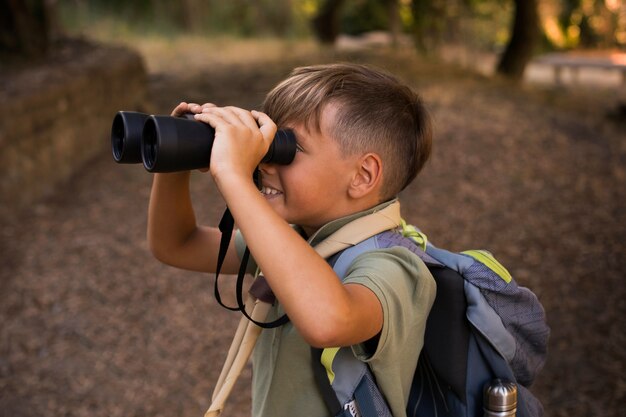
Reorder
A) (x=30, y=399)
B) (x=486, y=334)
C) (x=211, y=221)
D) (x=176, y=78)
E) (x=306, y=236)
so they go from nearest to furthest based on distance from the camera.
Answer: (x=486, y=334)
(x=306, y=236)
(x=30, y=399)
(x=211, y=221)
(x=176, y=78)

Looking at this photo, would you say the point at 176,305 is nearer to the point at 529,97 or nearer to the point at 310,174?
the point at 310,174

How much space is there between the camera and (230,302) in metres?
4.54

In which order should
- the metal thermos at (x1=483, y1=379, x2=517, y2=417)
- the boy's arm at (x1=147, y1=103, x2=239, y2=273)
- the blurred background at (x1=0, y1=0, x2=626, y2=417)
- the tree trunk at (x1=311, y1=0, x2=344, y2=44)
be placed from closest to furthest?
the metal thermos at (x1=483, y1=379, x2=517, y2=417)
the boy's arm at (x1=147, y1=103, x2=239, y2=273)
the blurred background at (x1=0, y1=0, x2=626, y2=417)
the tree trunk at (x1=311, y1=0, x2=344, y2=44)

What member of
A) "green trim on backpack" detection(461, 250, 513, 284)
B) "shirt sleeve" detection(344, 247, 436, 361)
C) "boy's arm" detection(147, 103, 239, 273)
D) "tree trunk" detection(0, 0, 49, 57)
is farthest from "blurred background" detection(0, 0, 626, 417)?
"shirt sleeve" detection(344, 247, 436, 361)

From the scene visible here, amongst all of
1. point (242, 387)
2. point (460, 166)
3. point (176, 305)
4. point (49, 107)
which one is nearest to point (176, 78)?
point (49, 107)

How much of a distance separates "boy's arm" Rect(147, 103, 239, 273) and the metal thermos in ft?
2.21

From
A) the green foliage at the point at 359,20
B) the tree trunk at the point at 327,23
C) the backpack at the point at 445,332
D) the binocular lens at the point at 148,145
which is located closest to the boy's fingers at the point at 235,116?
the binocular lens at the point at 148,145

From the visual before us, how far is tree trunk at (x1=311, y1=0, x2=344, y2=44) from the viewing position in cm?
1223

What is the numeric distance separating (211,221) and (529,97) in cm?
468

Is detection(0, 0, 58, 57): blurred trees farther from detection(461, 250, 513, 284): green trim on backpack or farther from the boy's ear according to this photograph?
detection(461, 250, 513, 284): green trim on backpack

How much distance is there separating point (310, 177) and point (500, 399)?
54cm

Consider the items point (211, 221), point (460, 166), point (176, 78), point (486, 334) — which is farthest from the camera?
point (176, 78)

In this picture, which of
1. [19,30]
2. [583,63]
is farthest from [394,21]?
[19,30]

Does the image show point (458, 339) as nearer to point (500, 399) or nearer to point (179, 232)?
point (500, 399)
